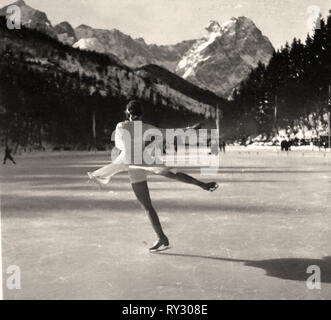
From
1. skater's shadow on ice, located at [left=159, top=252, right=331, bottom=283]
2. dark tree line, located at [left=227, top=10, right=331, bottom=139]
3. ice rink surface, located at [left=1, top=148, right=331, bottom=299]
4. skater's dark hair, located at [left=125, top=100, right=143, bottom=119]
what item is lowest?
skater's shadow on ice, located at [left=159, top=252, right=331, bottom=283]

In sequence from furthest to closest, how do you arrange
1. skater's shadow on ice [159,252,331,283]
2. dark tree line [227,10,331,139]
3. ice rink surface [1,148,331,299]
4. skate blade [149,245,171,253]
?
1. dark tree line [227,10,331,139]
2. skate blade [149,245,171,253]
3. skater's shadow on ice [159,252,331,283]
4. ice rink surface [1,148,331,299]

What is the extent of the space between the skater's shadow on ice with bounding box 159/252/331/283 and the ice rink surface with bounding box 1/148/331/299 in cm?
1

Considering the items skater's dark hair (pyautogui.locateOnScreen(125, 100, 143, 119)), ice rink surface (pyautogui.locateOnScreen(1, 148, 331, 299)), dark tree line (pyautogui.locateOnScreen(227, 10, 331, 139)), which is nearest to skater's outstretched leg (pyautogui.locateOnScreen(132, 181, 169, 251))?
ice rink surface (pyautogui.locateOnScreen(1, 148, 331, 299))

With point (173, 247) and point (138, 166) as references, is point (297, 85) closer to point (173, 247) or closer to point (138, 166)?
point (173, 247)

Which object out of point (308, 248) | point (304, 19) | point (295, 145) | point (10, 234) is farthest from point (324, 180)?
point (295, 145)

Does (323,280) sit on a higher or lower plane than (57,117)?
lower

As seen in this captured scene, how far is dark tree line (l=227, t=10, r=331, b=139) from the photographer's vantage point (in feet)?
193

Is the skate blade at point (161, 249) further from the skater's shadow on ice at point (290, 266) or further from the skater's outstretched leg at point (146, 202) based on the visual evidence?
the skater's shadow on ice at point (290, 266)

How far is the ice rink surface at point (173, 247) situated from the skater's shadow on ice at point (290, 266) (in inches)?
0.4

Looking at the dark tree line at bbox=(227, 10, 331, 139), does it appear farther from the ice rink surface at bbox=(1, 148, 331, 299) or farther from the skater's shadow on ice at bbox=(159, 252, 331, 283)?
the skater's shadow on ice at bbox=(159, 252, 331, 283)

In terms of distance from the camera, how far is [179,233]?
711cm

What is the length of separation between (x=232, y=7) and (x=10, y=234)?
16.6ft

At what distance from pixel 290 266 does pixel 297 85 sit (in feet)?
218
